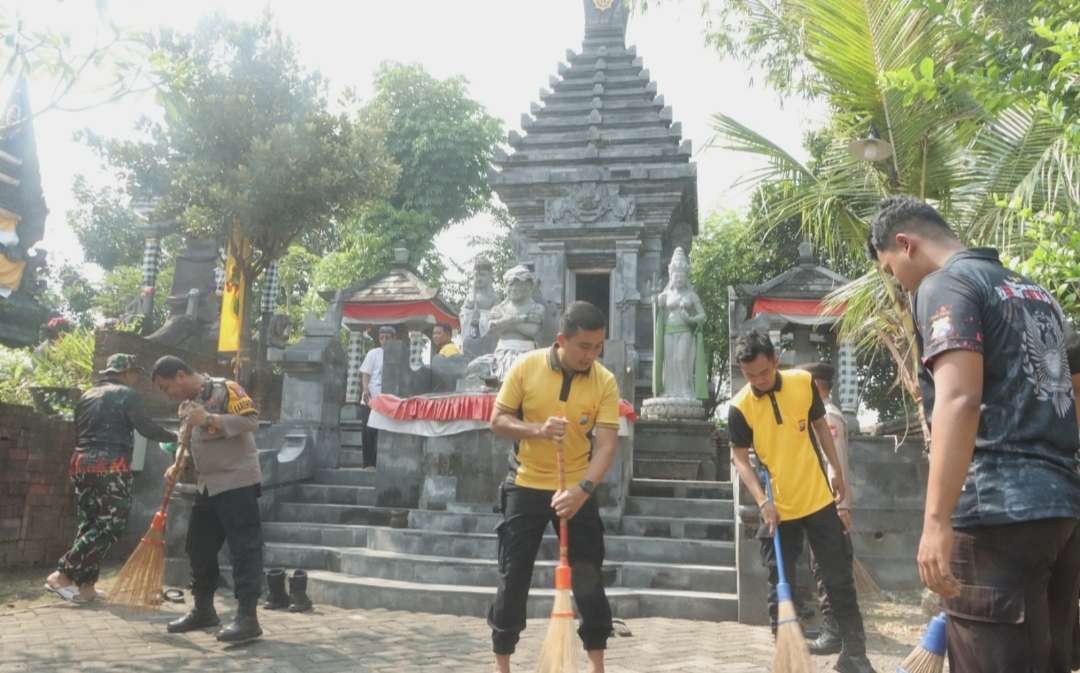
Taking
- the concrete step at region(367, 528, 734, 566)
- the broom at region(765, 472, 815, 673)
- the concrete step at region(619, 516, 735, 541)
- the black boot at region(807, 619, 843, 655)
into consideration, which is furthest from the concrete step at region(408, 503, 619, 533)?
the broom at region(765, 472, 815, 673)

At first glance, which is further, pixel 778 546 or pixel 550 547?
pixel 550 547

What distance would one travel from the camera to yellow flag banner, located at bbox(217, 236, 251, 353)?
19.5 m

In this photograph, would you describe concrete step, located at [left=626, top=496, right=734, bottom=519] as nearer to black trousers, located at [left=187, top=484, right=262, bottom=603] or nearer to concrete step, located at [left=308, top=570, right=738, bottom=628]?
concrete step, located at [left=308, top=570, right=738, bottom=628]

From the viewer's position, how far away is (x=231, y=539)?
5836 mm

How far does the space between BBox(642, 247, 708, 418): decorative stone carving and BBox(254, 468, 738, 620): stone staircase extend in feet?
11.3

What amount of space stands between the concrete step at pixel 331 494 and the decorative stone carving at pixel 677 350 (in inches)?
201

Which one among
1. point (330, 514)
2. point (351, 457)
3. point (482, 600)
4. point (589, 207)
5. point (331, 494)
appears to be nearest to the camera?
point (482, 600)

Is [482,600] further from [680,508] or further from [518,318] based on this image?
[518,318]

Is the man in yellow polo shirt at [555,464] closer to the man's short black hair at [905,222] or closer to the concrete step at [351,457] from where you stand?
the man's short black hair at [905,222]

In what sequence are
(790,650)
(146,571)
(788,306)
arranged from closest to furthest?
(790,650), (146,571), (788,306)

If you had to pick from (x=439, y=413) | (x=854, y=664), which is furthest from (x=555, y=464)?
(x=439, y=413)

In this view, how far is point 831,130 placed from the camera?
29.5 feet

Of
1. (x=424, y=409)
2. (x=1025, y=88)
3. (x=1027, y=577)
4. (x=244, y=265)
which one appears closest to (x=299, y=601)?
(x=424, y=409)

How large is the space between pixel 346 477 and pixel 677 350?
558 centimetres
